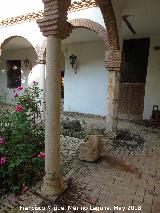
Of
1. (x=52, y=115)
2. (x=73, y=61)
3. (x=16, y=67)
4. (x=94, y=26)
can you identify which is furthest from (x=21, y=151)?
(x=16, y=67)

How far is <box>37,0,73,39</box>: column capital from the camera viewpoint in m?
2.75

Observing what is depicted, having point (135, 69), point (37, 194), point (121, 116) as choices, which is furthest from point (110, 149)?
point (135, 69)

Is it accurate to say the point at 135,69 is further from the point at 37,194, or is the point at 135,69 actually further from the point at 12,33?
the point at 37,194

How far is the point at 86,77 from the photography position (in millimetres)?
9953

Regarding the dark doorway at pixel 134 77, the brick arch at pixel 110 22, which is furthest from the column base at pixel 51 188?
the dark doorway at pixel 134 77

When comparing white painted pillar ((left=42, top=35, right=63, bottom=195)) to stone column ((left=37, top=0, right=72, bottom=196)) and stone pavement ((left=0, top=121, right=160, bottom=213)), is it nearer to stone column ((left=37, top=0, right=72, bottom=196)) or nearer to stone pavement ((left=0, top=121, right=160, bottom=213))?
stone column ((left=37, top=0, right=72, bottom=196))

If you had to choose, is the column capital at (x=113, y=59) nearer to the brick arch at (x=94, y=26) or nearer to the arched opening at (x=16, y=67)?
the brick arch at (x=94, y=26)

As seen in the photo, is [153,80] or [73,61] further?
[73,61]

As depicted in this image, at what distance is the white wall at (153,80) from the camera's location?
826 cm

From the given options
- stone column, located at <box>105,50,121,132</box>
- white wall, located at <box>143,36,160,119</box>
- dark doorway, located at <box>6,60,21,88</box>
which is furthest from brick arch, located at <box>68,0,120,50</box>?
dark doorway, located at <box>6,60,21,88</box>

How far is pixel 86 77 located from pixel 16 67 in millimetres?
Answer: 5020

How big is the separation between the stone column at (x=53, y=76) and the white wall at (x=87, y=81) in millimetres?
6710

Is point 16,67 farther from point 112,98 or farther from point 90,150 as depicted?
point 90,150

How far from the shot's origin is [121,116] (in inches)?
359
